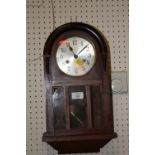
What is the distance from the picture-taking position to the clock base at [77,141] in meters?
1.14

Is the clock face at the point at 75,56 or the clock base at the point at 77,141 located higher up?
the clock face at the point at 75,56

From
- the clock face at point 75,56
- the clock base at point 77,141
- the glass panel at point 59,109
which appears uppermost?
the clock face at point 75,56

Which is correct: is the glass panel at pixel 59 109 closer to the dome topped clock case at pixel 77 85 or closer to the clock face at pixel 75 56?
the dome topped clock case at pixel 77 85

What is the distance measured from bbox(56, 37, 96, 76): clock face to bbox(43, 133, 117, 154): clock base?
0.31 meters

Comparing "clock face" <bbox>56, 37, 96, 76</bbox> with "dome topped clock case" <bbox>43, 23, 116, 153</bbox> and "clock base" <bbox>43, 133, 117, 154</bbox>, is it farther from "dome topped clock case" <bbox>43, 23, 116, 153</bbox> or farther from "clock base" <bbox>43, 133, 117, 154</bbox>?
"clock base" <bbox>43, 133, 117, 154</bbox>

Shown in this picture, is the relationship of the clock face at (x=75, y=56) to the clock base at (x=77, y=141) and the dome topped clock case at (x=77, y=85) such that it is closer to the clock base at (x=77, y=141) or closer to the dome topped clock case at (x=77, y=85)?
the dome topped clock case at (x=77, y=85)

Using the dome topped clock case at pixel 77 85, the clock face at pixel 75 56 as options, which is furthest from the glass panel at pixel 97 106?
the clock face at pixel 75 56

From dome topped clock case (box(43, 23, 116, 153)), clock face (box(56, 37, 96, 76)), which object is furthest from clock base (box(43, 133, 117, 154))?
clock face (box(56, 37, 96, 76))

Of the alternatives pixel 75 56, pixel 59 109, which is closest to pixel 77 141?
pixel 59 109

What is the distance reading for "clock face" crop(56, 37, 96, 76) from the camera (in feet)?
3.91

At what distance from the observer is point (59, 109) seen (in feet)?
3.83

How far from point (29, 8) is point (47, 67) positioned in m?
0.39

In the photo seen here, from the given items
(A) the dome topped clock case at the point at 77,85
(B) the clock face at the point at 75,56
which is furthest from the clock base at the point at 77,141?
(B) the clock face at the point at 75,56

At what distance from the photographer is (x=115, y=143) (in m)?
1.36
